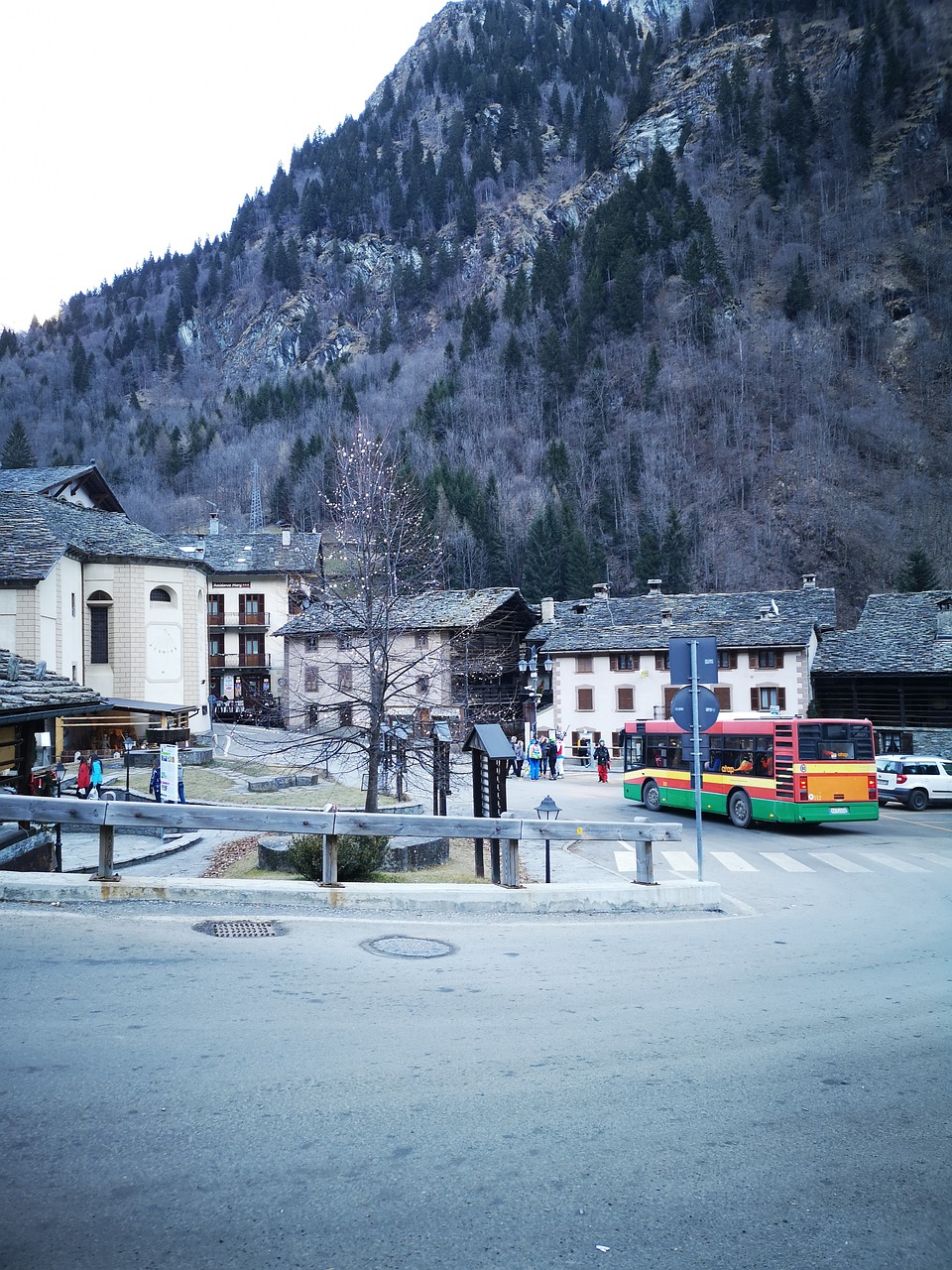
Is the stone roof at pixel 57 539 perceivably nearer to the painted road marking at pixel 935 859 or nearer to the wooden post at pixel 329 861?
the wooden post at pixel 329 861

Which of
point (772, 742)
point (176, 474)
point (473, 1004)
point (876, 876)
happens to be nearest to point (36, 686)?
point (473, 1004)

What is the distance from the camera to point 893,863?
16.5m

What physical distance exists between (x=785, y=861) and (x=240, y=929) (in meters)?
12.3

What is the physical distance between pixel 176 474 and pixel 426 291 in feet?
277

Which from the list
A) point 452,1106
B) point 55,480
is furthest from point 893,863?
point 55,480

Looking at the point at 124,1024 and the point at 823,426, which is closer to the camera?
the point at 124,1024

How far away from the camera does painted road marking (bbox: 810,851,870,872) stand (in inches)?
626

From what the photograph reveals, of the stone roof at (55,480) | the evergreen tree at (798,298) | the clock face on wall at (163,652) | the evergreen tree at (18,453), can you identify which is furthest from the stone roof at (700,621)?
the evergreen tree at (798,298)

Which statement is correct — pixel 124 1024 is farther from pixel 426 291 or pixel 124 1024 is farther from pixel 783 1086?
pixel 426 291

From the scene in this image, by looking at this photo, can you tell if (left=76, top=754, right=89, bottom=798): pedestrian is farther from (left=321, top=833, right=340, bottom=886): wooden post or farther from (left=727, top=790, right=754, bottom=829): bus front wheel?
(left=321, top=833, right=340, bottom=886): wooden post

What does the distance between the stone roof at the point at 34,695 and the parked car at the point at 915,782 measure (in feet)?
80.6

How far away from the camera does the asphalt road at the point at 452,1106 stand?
344cm

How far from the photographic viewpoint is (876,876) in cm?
1496

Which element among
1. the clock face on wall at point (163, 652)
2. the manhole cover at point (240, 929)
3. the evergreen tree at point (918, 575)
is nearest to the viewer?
the manhole cover at point (240, 929)
